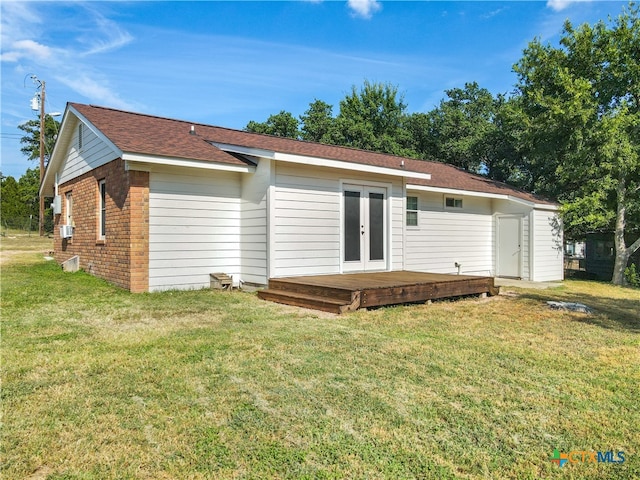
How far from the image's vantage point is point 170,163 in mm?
8094

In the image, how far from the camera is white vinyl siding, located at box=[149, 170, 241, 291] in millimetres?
8422

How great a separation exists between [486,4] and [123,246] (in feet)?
35.4

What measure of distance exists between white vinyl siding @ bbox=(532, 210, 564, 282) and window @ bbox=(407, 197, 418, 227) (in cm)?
388

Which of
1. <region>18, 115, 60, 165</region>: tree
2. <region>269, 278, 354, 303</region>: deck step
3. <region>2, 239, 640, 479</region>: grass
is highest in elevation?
<region>18, 115, 60, 165</region>: tree

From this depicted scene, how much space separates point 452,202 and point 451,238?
1.11m

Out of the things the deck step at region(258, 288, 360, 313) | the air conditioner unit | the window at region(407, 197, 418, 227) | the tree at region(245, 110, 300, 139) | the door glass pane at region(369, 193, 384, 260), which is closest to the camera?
the deck step at region(258, 288, 360, 313)

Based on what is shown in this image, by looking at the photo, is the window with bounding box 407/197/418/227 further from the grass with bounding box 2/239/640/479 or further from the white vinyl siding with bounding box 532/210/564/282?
the grass with bounding box 2/239/640/479

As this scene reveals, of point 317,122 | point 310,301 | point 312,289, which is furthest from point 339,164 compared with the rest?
point 317,122

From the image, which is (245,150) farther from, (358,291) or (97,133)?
(358,291)

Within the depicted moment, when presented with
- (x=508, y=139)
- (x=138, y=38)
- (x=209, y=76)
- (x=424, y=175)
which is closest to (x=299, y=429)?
(x=424, y=175)

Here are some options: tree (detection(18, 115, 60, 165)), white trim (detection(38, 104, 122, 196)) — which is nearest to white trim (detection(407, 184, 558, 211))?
white trim (detection(38, 104, 122, 196))

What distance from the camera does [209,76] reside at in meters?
15.0

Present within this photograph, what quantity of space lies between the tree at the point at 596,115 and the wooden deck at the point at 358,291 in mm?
7553

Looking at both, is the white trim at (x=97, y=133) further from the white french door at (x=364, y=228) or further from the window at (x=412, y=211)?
the window at (x=412, y=211)
